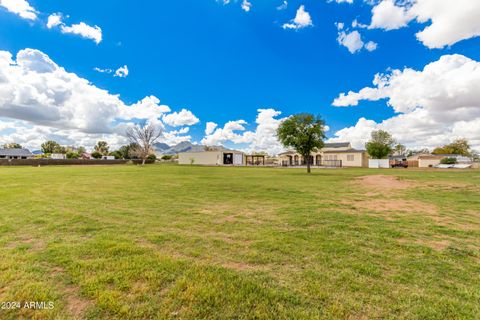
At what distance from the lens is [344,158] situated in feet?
163

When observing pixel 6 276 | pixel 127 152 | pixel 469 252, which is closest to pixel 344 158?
pixel 469 252

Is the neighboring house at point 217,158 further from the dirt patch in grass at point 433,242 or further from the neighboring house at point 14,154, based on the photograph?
the dirt patch in grass at point 433,242

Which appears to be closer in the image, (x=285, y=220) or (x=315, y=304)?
(x=315, y=304)

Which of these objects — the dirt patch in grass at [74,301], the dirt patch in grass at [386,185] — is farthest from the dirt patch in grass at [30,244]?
the dirt patch in grass at [386,185]

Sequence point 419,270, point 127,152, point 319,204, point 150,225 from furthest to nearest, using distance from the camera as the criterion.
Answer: point 127,152 → point 319,204 → point 150,225 → point 419,270

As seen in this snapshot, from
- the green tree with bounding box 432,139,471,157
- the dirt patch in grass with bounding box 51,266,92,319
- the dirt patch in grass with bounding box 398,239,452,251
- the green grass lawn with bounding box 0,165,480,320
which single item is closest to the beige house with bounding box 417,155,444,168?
the green tree with bounding box 432,139,471,157

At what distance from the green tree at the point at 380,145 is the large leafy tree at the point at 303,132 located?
29.5 meters

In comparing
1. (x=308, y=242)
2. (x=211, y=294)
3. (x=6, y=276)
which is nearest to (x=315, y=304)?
(x=211, y=294)

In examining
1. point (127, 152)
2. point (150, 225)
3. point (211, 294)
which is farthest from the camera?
point (127, 152)

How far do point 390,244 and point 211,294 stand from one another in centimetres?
354

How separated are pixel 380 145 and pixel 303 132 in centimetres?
3234

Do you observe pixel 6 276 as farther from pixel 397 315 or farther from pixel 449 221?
pixel 449 221

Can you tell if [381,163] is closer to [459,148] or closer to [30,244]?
[459,148]

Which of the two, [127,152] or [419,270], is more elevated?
[127,152]
